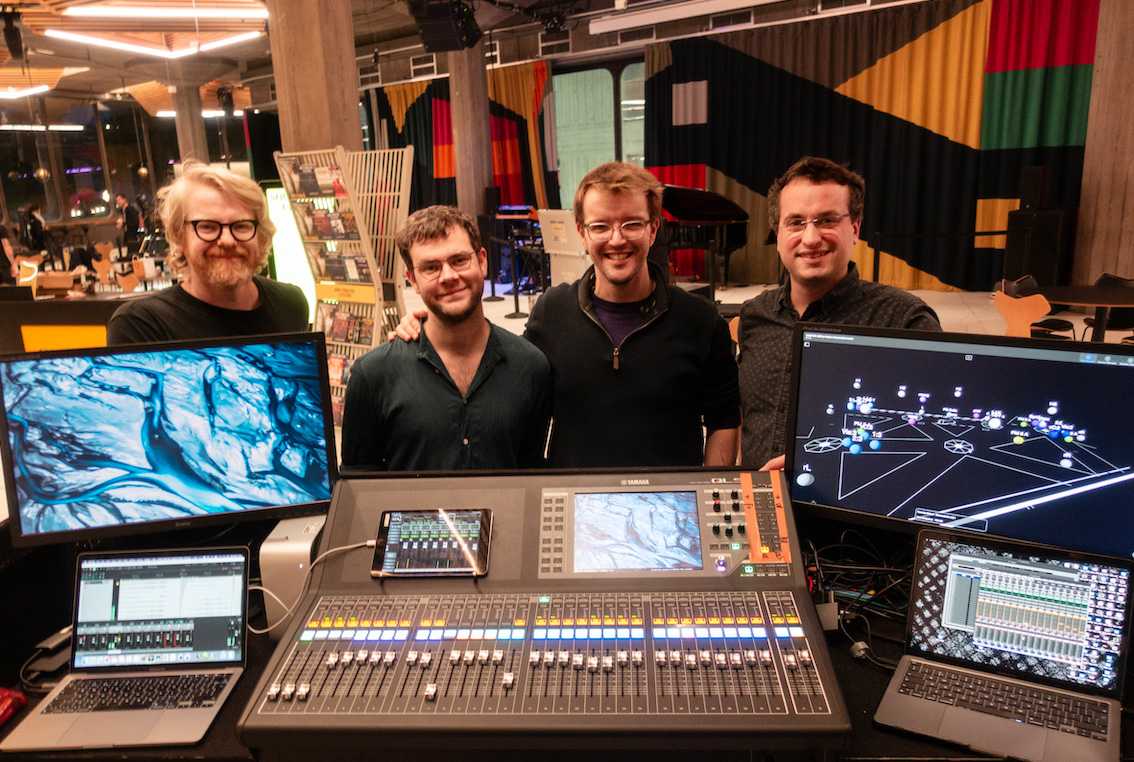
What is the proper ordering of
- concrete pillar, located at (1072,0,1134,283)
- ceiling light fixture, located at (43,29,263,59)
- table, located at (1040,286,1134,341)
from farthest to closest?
ceiling light fixture, located at (43,29,263,59) → concrete pillar, located at (1072,0,1134,283) → table, located at (1040,286,1134,341)

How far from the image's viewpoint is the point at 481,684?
43.9 inches

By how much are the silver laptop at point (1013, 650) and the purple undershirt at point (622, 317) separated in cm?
109

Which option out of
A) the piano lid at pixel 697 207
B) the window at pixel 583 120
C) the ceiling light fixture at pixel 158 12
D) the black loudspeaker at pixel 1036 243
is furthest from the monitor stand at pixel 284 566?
the window at pixel 583 120

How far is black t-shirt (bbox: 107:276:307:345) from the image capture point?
6.73 feet

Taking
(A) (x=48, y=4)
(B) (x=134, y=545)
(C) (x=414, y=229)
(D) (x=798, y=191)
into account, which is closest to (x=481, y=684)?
(B) (x=134, y=545)

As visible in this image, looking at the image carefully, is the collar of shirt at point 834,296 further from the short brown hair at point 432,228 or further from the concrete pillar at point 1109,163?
the concrete pillar at point 1109,163

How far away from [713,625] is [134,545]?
1337 mm

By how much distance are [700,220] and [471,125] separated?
13.3 ft

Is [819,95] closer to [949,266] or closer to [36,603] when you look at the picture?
[949,266]

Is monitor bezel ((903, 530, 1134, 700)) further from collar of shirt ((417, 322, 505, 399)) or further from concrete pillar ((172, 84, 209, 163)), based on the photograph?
concrete pillar ((172, 84, 209, 163))

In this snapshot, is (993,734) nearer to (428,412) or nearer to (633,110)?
(428,412)

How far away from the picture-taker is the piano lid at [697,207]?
791 centimetres

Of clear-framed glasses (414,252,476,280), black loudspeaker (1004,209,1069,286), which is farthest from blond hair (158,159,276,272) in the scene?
black loudspeaker (1004,209,1069,286)

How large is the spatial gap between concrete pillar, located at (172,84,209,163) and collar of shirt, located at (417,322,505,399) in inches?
448
